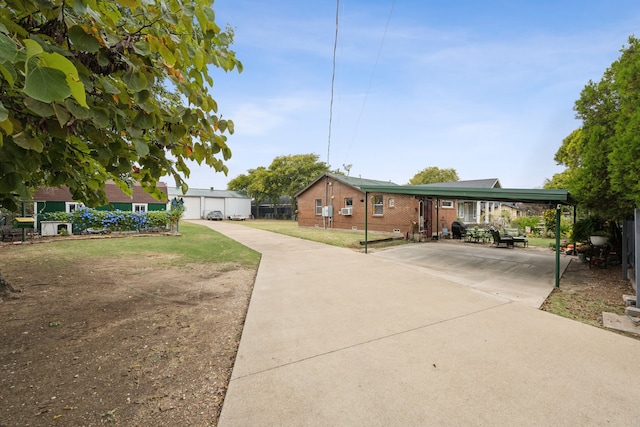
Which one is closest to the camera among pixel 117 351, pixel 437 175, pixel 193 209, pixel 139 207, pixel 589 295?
pixel 117 351

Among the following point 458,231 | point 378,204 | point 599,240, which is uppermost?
point 378,204

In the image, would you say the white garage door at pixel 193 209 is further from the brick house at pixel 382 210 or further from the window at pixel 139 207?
the brick house at pixel 382 210

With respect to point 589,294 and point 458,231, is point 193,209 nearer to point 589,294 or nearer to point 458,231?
point 458,231

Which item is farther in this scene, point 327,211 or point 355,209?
point 327,211

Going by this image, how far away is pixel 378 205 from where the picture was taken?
18.3 meters

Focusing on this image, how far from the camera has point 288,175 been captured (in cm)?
3831

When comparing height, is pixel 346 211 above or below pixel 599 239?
above

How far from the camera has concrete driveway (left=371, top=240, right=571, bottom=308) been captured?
6.09 meters

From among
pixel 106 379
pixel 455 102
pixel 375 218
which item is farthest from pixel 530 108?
pixel 106 379

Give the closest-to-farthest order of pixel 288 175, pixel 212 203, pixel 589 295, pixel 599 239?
pixel 589 295 < pixel 599 239 < pixel 288 175 < pixel 212 203

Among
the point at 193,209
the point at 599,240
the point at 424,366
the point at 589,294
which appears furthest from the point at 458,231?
the point at 193,209

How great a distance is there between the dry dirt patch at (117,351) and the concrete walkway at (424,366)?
1.23 feet

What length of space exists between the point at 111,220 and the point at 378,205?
16.3 meters

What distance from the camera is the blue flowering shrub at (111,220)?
15.5 meters
